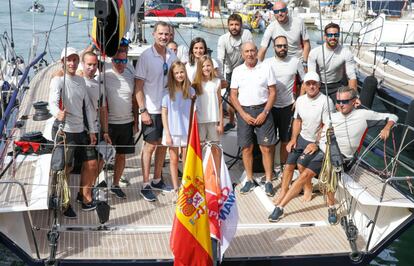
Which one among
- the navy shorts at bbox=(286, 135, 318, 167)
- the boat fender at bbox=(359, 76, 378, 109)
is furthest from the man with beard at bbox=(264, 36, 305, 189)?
the boat fender at bbox=(359, 76, 378, 109)

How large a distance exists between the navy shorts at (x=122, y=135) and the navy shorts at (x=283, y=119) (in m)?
1.71

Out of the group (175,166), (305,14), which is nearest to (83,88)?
(175,166)

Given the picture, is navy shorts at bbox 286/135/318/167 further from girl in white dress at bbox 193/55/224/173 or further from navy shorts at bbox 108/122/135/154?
navy shorts at bbox 108/122/135/154

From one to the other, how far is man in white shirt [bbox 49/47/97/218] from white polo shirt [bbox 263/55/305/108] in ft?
7.06

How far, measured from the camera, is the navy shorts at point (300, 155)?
599cm

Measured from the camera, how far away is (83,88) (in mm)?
5523

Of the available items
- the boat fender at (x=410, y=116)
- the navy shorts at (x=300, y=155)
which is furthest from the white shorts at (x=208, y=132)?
the boat fender at (x=410, y=116)

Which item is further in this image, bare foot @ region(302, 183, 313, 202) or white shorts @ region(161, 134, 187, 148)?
bare foot @ region(302, 183, 313, 202)

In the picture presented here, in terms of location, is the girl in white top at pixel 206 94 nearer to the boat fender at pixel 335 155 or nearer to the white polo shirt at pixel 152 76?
the white polo shirt at pixel 152 76

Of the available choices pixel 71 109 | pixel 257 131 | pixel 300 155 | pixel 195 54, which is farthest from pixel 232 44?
pixel 71 109

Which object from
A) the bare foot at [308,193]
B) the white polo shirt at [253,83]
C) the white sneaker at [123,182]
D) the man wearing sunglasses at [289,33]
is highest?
the man wearing sunglasses at [289,33]

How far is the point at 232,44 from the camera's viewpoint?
762 centimetres

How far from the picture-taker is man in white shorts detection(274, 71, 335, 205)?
5988mm

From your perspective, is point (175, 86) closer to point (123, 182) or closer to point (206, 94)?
point (206, 94)
